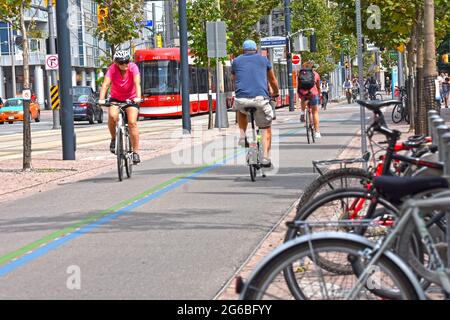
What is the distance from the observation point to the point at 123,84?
48.8ft

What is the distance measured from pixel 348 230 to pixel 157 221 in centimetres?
558

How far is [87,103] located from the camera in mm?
47438

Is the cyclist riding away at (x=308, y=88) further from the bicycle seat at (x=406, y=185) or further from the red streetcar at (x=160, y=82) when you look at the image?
the red streetcar at (x=160, y=82)

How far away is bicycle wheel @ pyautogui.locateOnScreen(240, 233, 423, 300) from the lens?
160 inches

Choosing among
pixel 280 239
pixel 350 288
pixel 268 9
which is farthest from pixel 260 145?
pixel 268 9

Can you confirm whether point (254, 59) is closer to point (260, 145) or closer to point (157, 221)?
point (260, 145)

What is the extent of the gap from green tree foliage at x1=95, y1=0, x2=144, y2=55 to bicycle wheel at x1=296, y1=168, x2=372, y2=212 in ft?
86.4

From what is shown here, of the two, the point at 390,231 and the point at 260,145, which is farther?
the point at 260,145

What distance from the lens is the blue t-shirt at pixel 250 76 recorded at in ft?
45.1

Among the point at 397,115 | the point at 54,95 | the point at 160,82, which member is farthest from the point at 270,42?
the point at 397,115

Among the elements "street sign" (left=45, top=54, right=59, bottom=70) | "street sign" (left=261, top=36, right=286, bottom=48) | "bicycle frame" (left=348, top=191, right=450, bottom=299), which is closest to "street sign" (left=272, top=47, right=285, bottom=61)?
"street sign" (left=261, top=36, right=286, bottom=48)

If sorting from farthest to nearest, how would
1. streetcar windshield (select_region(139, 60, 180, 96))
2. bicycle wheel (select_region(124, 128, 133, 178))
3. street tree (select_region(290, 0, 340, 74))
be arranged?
1. street tree (select_region(290, 0, 340, 74))
2. streetcar windshield (select_region(139, 60, 180, 96))
3. bicycle wheel (select_region(124, 128, 133, 178))

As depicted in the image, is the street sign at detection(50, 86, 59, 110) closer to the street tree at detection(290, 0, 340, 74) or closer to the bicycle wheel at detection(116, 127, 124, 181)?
the bicycle wheel at detection(116, 127, 124, 181)

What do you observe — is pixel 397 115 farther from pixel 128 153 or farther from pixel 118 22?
pixel 128 153
